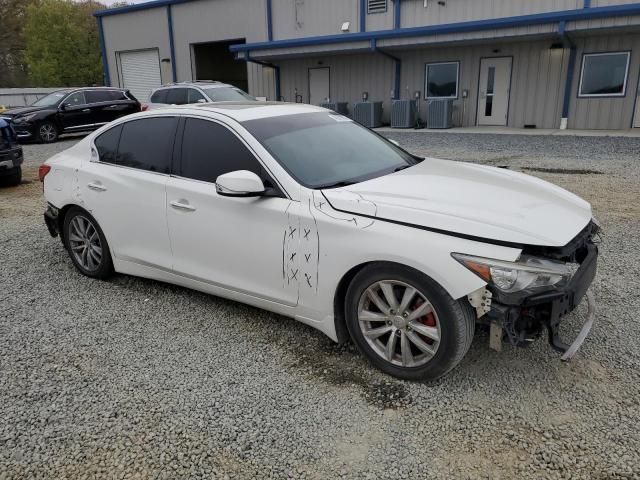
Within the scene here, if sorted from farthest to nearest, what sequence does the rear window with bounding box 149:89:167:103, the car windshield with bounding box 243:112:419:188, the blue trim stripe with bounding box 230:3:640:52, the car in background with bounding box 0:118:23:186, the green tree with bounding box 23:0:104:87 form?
the green tree with bounding box 23:0:104:87
the rear window with bounding box 149:89:167:103
the blue trim stripe with bounding box 230:3:640:52
the car in background with bounding box 0:118:23:186
the car windshield with bounding box 243:112:419:188

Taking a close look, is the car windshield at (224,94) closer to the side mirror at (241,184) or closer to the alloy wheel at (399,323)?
the side mirror at (241,184)

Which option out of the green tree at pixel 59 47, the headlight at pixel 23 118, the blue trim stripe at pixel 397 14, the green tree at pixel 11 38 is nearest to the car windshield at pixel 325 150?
the headlight at pixel 23 118

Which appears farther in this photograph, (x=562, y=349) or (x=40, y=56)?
(x=40, y=56)

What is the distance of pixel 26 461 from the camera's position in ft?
8.43

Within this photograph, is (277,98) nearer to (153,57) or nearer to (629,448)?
(153,57)

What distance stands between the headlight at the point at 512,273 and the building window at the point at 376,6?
1983 centimetres

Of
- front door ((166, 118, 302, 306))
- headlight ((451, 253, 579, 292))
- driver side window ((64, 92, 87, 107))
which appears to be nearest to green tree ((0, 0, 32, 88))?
driver side window ((64, 92, 87, 107))

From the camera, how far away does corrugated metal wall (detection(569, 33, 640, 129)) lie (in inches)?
632

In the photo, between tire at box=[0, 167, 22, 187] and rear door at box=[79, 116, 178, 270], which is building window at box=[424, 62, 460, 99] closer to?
tire at box=[0, 167, 22, 187]

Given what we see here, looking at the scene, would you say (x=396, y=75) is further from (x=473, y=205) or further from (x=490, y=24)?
(x=473, y=205)

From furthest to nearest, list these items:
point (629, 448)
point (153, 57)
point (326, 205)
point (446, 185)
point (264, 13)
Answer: point (153, 57) → point (264, 13) → point (446, 185) → point (326, 205) → point (629, 448)

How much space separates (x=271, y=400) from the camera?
2980mm

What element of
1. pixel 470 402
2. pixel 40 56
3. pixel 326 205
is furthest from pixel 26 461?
pixel 40 56

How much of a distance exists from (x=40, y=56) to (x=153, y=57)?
84.0 feet
